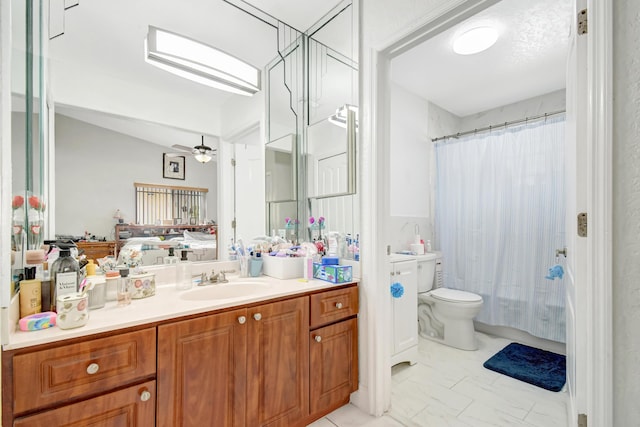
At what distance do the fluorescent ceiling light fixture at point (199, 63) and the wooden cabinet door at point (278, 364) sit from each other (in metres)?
1.38

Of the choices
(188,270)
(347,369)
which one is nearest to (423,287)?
(347,369)

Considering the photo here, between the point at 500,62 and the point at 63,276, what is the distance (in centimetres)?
333

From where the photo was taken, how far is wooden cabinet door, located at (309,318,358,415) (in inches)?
59.7

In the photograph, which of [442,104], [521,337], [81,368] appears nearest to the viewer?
[81,368]

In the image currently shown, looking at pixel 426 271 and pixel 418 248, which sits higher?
pixel 418 248

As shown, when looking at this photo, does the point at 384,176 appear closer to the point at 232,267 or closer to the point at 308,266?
the point at 308,266

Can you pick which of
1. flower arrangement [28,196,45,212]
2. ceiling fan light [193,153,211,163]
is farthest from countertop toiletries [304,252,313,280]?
flower arrangement [28,196,45,212]

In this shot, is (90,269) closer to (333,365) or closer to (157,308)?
(157,308)

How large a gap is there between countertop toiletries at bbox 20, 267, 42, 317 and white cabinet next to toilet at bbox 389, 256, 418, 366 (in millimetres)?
1928

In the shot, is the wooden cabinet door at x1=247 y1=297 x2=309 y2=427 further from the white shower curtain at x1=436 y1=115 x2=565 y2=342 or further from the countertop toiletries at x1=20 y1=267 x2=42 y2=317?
the white shower curtain at x1=436 y1=115 x2=565 y2=342

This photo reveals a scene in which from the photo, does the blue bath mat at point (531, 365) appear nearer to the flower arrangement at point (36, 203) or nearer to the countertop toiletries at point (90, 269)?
the countertop toiletries at point (90, 269)

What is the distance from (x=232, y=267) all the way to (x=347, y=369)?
0.97 m

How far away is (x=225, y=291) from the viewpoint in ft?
5.27

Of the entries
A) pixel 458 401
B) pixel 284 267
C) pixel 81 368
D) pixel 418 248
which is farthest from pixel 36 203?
pixel 418 248
